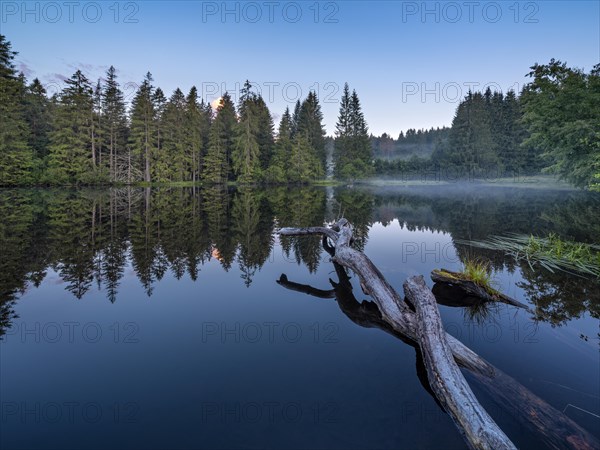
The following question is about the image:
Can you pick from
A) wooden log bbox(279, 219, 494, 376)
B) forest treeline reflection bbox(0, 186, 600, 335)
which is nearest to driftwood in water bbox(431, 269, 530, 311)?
forest treeline reflection bbox(0, 186, 600, 335)

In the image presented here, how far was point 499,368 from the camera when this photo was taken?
180 inches

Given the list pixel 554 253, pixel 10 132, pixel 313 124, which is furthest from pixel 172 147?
pixel 554 253

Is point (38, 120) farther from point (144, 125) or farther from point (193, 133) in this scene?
point (193, 133)

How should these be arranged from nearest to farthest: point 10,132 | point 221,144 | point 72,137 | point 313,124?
point 10,132, point 72,137, point 221,144, point 313,124

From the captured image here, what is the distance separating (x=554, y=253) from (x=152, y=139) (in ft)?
182

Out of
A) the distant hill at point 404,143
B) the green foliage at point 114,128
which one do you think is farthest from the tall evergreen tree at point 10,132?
the distant hill at point 404,143

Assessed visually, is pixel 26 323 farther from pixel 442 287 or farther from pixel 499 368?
pixel 442 287

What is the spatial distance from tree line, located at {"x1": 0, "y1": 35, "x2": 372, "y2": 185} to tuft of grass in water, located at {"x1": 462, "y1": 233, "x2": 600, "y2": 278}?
48.2 meters

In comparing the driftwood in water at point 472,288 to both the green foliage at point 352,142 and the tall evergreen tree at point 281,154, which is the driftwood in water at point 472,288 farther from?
the green foliage at point 352,142

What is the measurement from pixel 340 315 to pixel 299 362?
1.90 meters

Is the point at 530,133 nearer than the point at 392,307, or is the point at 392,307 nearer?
the point at 392,307

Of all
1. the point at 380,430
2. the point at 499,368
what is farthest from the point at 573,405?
the point at 380,430

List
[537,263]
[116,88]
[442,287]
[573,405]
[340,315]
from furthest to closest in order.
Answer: [116,88]
[537,263]
[442,287]
[340,315]
[573,405]

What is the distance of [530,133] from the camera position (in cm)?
5081
